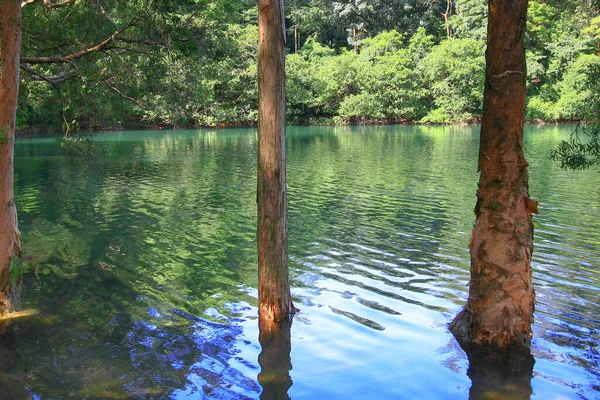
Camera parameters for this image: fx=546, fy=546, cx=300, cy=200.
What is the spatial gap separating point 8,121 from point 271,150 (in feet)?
10.6

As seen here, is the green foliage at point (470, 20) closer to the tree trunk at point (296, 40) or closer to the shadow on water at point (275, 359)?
the tree trunk at point (296, 40)

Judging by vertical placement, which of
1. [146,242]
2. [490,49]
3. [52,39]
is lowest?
[146,242]

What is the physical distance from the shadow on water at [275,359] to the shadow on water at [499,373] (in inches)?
72.2

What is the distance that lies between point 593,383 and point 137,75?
11973 millimetres

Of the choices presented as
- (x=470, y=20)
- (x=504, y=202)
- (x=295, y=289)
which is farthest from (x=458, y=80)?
(x=504, y=202)

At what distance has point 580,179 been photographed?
19656 mm

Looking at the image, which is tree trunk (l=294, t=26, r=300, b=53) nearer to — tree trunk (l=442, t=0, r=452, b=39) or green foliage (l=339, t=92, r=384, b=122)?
green foliage (l=339, t=92, r=384, b=122)

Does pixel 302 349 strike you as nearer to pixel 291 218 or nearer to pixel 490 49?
pixel 490 49

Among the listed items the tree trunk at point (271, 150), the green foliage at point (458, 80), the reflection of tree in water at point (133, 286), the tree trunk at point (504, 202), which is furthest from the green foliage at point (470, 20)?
the tree trunk at point (271, 150)

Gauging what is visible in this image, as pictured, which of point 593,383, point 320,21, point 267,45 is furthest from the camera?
point 320,21

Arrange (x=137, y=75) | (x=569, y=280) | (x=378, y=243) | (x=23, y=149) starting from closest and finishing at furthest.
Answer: (x=569, y=280) < (x=378, y=243) < (x=137, y=75) < (x=23, y=149)

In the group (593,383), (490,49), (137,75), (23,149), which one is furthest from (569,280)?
(23,149)

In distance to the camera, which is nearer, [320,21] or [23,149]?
[23,149]

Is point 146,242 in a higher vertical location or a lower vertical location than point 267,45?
lower
